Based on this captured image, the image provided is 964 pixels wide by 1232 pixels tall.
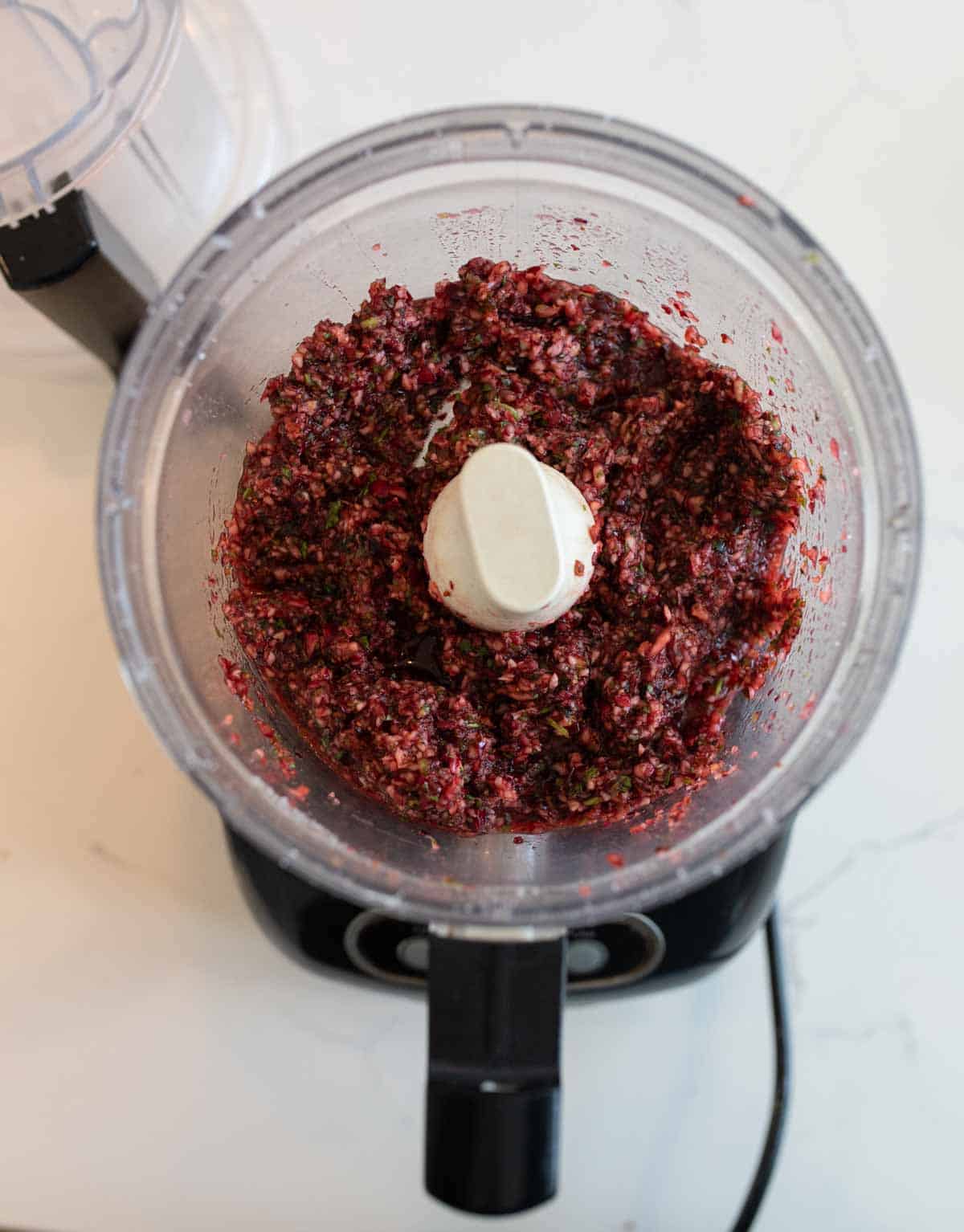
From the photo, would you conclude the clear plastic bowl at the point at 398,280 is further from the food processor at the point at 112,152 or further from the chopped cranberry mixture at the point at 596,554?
the food processor at the point at 112,152

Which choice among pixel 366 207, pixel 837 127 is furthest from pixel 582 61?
pixel 366 207

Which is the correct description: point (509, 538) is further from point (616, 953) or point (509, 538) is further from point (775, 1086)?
point (775, 1086)

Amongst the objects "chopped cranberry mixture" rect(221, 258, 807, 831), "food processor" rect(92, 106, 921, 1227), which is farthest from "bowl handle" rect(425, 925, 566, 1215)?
"chopped cranberry mixture" rect(221, 258, 807, 831)

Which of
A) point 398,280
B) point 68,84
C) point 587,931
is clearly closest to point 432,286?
point 398,280

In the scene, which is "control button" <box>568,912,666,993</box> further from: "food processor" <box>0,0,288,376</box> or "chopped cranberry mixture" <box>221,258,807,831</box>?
"food processor" <box>0,0,288,376</box>

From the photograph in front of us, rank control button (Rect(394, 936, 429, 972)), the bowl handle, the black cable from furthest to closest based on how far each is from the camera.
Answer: the black cable, control button (Rect(394, 936, 429, 972)), the bowl handle
